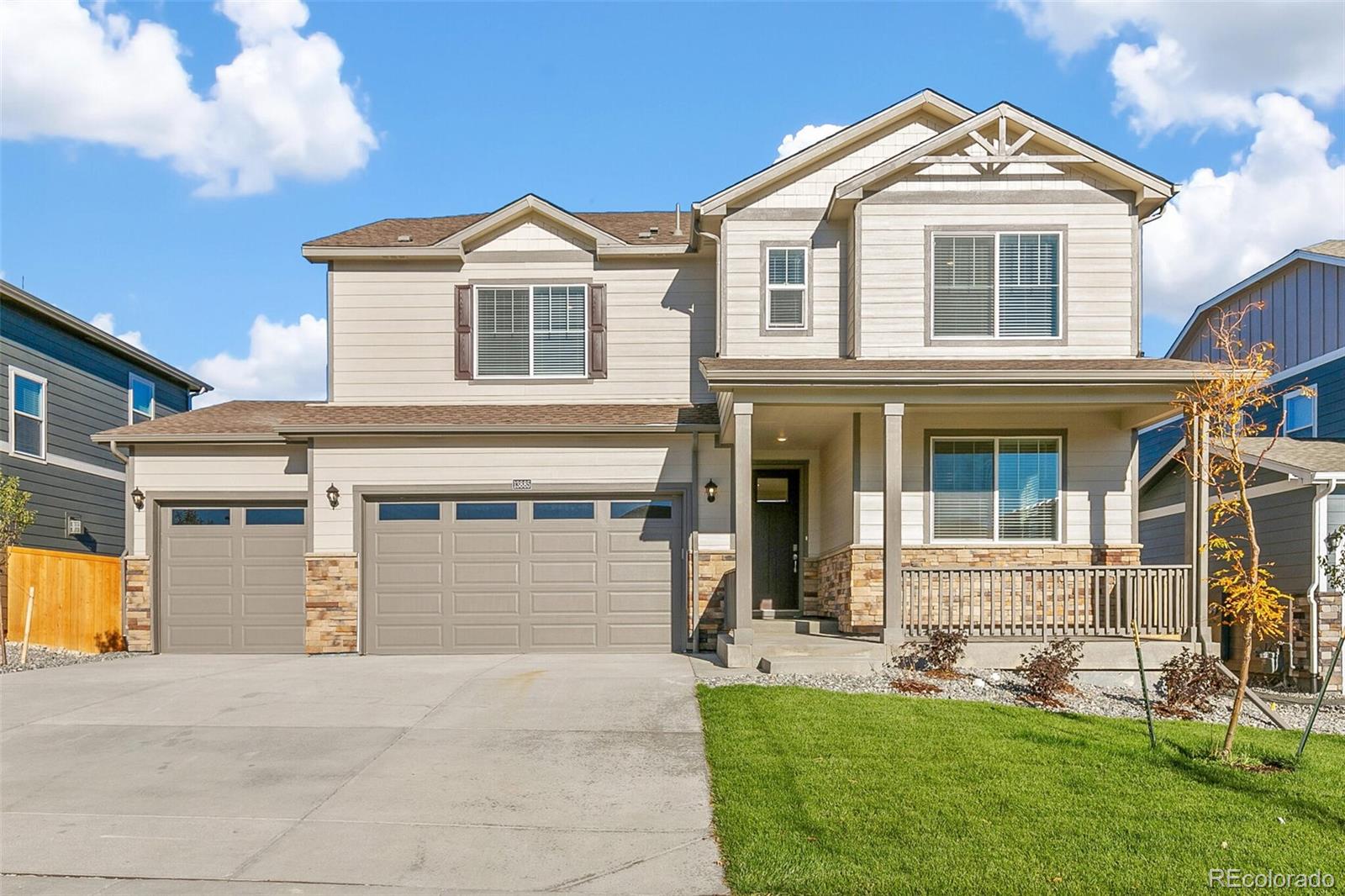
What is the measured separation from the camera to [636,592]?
46.8 ft

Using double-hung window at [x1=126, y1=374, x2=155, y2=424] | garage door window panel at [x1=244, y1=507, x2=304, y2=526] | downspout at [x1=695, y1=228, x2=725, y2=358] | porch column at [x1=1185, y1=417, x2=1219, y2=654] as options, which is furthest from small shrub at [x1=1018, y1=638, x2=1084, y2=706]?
double-hung window at [x1=126, y1=374, x2=155, y2=424]

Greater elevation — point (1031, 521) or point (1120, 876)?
point (1031, 521)

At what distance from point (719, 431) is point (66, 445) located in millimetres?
12255

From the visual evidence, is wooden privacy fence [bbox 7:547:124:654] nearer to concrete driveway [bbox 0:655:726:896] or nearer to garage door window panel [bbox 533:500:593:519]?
concrete driveway [bbox 0:655:726:896]

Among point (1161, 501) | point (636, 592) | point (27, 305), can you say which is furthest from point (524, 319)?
point (1161, 501)

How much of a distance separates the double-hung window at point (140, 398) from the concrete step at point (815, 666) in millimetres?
15655

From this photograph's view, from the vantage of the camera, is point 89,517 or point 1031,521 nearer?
point 1031,521

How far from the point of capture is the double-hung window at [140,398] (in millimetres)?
21297

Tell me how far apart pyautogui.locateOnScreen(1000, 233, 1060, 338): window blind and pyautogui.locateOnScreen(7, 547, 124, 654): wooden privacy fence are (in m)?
12.7

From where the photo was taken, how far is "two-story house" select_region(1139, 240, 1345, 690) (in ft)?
43.1

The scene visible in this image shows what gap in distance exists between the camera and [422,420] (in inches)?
555

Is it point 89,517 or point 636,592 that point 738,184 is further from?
point 89,517

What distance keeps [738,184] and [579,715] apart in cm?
748

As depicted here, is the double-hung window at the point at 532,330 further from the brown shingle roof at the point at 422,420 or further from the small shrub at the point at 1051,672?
the small shrub at the point at 1051,672
